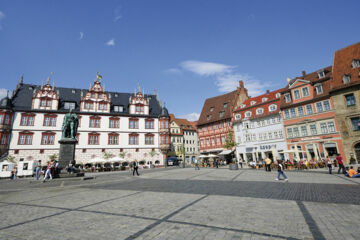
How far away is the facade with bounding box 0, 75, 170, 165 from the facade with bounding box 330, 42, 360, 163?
3046 cm

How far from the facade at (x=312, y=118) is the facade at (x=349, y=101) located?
710 millimetres

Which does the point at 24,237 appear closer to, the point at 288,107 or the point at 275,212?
the point at 275,212

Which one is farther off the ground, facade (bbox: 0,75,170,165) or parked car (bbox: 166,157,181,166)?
facade (bbox: 0,75,170,165)

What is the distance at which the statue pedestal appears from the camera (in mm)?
17438

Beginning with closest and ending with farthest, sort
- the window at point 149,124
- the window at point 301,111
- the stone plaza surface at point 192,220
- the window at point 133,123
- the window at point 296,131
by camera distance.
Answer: the stone plaza surface at point 192,220
the window at point 301,111
the window at point 296,131
the window at point 133,123
the window at point 149,124

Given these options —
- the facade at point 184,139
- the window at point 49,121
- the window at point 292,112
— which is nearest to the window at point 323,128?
the window at point 292,112

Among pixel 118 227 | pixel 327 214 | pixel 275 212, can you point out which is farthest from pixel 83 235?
pixel 327 214

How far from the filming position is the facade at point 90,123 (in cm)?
3419

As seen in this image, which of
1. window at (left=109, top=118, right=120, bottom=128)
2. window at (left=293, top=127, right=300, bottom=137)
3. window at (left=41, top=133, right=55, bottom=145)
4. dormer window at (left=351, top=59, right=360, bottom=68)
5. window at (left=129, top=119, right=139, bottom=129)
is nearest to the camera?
dormer window at (left=351, top=59, right=360, bottom=68)

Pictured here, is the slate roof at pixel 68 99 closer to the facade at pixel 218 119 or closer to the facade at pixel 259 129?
the facade at pixel 218 119

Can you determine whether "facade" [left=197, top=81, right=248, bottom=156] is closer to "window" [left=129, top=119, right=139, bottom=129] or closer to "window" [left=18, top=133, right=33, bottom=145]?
"window" [left=129, top=119, right=139, bottom=129]

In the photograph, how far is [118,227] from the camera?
441 centimetres

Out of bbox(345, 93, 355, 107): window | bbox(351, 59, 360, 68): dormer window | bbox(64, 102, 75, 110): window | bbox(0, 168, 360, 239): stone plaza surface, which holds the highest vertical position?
bbox(64, 102, 75, 110): window

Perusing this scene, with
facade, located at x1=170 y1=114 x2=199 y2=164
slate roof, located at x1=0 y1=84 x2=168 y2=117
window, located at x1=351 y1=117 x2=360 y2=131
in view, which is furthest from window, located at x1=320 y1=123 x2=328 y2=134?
facade, located at x1=170 y1=114 x2=199 y2=164
